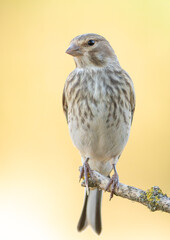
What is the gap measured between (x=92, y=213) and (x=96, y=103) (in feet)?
3.47

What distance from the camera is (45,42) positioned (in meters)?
6.63

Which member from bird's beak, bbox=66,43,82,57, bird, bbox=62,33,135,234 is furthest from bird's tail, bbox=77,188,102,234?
bird's beak, bbox=66,43,82,57

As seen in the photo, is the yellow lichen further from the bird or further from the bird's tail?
the bird's tail

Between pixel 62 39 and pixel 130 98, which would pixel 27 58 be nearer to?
pixel 62 39

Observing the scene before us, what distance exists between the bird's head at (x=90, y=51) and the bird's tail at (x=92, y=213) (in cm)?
126

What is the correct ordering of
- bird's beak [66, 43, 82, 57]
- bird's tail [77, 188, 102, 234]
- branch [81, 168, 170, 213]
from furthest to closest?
bird's tail [77, 188, 102, 234] → bird's beak [66, 43, 82, 57] → branch [81, 168, 170, 213]

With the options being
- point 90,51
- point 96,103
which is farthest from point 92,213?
point 90,51

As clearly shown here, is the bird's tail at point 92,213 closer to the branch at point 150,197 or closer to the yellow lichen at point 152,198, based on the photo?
the branch at point 150,197

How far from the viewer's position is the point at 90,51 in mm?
4301

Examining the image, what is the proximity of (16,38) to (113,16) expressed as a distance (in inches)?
52.2

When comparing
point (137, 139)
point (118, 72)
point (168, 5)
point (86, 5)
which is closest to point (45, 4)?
point (86, 5)

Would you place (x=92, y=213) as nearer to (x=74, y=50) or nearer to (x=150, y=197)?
(x=150, y=197)

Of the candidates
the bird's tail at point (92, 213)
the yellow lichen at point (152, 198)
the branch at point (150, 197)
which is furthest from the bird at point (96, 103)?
the yellow lichen at point (152, 198)

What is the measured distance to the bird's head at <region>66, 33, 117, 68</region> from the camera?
4.22 m
